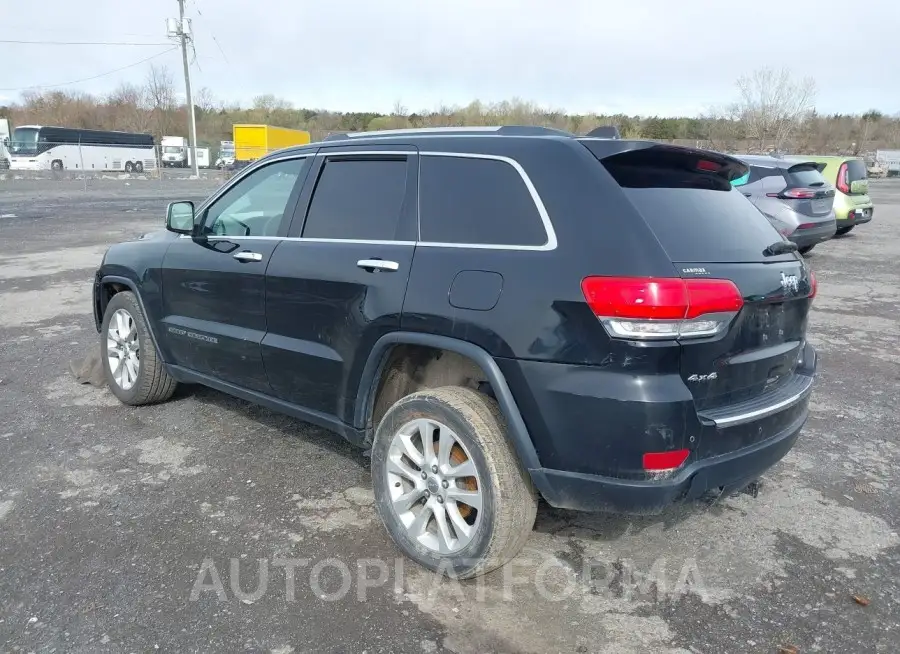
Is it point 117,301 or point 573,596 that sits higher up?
point 117,301

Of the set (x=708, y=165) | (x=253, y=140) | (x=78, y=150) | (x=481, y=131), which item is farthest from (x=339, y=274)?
(x=78, y=150)

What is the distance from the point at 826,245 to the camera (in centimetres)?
1452

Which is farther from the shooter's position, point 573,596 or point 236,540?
point 236,540

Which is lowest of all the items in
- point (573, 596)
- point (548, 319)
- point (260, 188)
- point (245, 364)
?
point (573, 596)

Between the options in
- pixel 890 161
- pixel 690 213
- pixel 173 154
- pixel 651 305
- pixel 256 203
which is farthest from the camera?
pixel 173 154

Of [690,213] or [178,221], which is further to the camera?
[178,221]

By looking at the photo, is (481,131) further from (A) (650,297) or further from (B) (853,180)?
(B) (853,180)

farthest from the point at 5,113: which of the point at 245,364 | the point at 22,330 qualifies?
the point at 245,364

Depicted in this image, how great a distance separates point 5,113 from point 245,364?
8016 cm

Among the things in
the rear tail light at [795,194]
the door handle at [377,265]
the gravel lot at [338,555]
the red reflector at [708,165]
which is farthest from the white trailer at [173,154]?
the red reflector at [708,165]

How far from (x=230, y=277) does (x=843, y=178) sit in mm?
12782

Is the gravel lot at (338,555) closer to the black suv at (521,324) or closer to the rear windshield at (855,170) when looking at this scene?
Answer: the black suv at (521,324)

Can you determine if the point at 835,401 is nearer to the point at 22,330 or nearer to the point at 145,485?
the point at 145,485

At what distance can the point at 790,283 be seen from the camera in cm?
296
